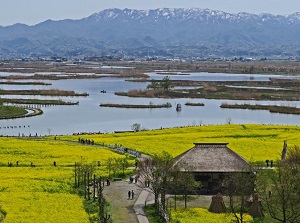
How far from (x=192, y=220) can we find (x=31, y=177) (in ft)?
53.3

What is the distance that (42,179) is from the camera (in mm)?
45188

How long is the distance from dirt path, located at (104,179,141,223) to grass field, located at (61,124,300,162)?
12268 mm

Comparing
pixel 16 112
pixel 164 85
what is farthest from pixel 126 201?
pixel 164 85

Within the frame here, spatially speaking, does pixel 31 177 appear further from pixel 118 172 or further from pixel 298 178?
pixel 298 178

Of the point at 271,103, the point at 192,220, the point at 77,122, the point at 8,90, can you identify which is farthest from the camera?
the point at 8,90

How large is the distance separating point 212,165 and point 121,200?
848cm

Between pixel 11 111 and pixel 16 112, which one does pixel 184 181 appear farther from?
pixel 11 111

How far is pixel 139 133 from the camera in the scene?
7388 centimetres

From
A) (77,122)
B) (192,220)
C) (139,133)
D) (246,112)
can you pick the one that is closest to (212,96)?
(246,112)

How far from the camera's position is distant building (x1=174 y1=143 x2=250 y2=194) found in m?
44.8

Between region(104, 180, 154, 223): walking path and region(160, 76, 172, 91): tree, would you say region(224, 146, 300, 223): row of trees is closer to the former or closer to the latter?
region(104, 180, 154, 223): walking path

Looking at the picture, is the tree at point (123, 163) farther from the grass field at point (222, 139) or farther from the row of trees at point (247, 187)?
the grass field at point (222, 139)

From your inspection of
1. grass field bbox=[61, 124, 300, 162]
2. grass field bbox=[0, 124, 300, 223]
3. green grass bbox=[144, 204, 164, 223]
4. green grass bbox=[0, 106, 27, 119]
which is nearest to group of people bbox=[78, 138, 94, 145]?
grass field bbox=[0, 124, 300, 223]

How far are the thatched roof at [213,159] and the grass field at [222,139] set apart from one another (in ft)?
27.3
